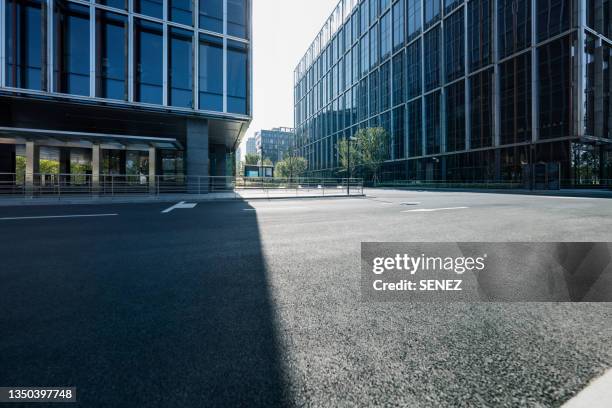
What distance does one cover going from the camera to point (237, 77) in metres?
21.1

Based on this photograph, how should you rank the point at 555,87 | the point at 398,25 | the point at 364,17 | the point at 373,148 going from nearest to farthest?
the point at 555,87 → the point at 398,25 → the point at 373,148 → the point at 364,17

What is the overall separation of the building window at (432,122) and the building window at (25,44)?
157 ft

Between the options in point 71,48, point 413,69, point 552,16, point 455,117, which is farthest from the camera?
point 413,69

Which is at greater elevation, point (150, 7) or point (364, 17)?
point (364, 17)

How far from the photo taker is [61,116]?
20.6 meters

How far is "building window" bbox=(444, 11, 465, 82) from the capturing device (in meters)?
42.7

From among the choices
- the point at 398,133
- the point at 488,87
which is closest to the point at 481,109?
the point at 488,87

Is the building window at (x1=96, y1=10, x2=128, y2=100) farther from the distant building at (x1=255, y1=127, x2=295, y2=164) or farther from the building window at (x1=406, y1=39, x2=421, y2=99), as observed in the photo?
the distant building at (x1=255, y1=127, x2=295, y2=164)

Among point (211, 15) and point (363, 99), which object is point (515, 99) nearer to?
point (363, 99)

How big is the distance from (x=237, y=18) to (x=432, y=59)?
38317 mm

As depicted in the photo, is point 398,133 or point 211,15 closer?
point 211,15

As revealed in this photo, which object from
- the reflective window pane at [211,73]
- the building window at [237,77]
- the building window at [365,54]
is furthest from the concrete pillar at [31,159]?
the building window at [365,54]

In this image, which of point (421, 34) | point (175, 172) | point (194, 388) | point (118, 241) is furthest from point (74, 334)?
point (421, 34)

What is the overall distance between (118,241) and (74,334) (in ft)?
13.2
